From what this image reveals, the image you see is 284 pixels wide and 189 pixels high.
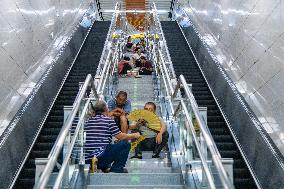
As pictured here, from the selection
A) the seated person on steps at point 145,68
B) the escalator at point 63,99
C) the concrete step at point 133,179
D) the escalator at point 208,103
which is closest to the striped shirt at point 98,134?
the concrete step at point 133,179

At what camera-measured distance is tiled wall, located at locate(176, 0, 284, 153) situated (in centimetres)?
533

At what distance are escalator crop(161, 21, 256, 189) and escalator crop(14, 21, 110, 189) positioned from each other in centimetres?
210

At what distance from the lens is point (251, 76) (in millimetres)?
6660

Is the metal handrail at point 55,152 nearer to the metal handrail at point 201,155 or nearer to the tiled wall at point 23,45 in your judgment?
the metal handrail at point 201,155

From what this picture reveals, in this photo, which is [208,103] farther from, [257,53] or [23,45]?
[23,45]

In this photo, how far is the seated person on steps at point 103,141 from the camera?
180 inches

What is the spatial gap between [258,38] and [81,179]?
11.9 ft

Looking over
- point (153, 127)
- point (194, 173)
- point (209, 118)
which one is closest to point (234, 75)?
point (209, 118)

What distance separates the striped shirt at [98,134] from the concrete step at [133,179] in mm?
268

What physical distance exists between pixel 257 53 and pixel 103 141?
9.75ft

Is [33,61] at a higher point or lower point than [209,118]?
higher

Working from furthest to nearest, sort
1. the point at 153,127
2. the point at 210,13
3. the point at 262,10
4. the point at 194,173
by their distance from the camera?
the point at 210,13, the point at 262,10, the point at 153,127, the point at 194,173

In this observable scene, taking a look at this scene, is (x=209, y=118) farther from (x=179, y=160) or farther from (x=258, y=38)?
(x=179, y=160)

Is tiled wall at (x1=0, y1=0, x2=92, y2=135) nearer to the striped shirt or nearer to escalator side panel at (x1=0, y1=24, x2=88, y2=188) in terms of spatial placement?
escalator side panel at (x1=0, y1=24, x2=88, y2=188)
